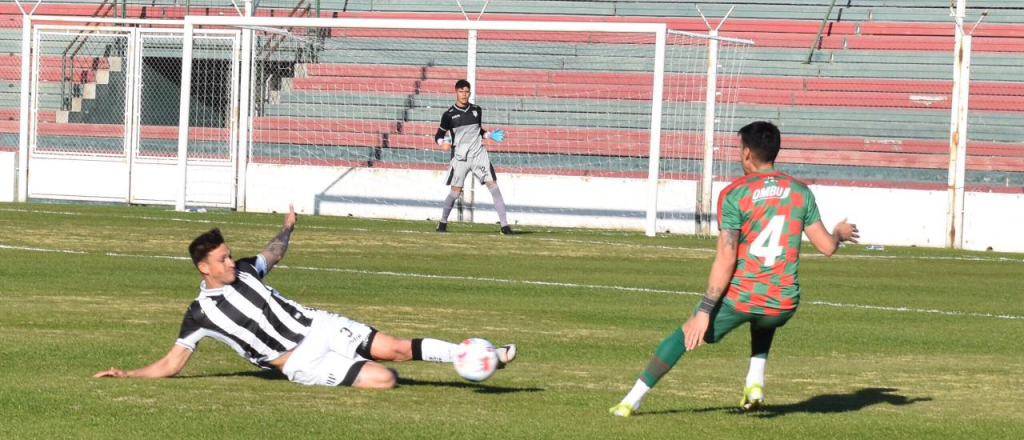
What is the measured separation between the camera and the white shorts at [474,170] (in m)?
21.2

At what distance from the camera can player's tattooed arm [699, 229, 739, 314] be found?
702 centimetres

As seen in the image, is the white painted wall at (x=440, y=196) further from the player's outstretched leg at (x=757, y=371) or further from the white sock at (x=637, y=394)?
the white sock at (x=637, y=394)

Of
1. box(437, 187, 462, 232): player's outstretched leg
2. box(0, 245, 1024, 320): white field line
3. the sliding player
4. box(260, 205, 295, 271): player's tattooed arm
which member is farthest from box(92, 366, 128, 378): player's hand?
box(437, 187, 462, 232): player's outstretched leg

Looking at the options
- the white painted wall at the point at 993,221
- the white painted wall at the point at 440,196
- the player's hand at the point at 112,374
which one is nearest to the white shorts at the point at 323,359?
the player's hand at the point at 112,374

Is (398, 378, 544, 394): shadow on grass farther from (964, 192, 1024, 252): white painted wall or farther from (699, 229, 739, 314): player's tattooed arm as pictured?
(964, 192, 1024, 252): white painted wall

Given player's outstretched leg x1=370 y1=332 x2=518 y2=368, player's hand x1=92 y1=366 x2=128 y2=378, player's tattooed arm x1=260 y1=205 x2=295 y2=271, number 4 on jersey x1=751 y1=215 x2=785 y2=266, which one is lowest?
player's hand x1=92 y1=366 x2=128 y2=378

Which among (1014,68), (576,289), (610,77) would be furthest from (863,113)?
(576,289)

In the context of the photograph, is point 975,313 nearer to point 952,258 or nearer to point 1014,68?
point 952,258

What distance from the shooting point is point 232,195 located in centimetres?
2581

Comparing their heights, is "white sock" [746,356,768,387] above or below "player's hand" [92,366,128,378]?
above

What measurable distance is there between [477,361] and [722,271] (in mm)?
1385

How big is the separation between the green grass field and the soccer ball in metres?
0.16

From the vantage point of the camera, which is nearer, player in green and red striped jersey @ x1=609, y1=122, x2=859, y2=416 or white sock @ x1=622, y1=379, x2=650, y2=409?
player in green and red striped jersey @ x1=609, y1=122, x2=859, y2=416

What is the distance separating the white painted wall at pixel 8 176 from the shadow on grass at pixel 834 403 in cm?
2173
